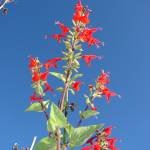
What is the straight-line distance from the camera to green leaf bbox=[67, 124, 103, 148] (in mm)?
1942

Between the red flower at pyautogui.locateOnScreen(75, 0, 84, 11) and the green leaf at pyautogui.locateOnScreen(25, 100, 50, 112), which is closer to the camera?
the green leaf at pyautogui.locateOnScreen(25, 100, 50, 112)

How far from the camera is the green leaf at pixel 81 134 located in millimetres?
1942

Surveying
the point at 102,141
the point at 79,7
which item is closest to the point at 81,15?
the point at 79,7

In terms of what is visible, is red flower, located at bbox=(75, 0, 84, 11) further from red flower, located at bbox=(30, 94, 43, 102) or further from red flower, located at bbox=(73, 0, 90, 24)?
red flower, located at bbox=(30, 94, 43, 102)

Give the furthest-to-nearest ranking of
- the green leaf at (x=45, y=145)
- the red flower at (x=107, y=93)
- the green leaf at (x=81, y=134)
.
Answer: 1. the red flower at (x=107, y=93)
2. the green leaf at (x=45, y=145)
3. the green leaf at (x=81, y=134)

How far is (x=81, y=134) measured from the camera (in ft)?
6.50

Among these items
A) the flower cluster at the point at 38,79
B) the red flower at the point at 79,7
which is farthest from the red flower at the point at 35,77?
the red flower at the point at 79,7

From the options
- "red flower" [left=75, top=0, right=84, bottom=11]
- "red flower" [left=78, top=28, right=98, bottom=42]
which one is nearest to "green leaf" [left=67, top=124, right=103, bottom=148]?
"red flower" [left=78, top=28, right=98, bottom=42]

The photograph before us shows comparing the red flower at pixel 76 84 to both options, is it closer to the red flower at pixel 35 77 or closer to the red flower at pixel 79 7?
the red flower at pixel 35 77

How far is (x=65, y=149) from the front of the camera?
214 cm

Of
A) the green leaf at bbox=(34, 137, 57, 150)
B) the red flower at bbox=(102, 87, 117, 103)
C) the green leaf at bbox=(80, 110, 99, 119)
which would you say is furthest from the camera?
the red flower at bbox=(102, 87, 117, 103)

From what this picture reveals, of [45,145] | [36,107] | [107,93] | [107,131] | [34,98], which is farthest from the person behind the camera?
[107,93]

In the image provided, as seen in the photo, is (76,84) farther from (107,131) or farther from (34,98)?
(107,131)

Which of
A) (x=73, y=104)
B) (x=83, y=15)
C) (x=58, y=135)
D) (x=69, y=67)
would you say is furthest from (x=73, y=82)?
(x=83, y=15)
